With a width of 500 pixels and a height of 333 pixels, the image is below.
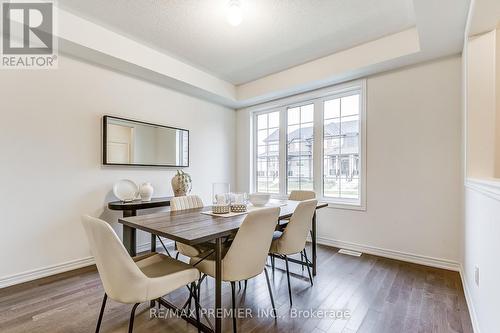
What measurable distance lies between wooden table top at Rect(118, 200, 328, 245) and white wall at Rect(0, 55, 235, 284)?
1.45 metres

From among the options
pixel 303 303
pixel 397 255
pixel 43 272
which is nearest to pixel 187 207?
pixel 303 303

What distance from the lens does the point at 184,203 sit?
243cm

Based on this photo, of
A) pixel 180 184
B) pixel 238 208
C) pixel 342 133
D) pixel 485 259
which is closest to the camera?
pixel 485 259

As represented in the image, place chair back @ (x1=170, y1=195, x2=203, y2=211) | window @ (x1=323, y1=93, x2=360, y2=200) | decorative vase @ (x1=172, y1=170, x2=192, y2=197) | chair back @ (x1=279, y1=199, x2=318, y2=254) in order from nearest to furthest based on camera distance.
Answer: chair back @ (x1=279, y1=199, x2=318, y2=254) < chair back @ (x1=170, y1=195, x2=203, y2=211) < decorative vase @ (x1=172, y1=170, x2=192, y2=197) < window @ (x1=323, y1=93, x2=360, y2=200)

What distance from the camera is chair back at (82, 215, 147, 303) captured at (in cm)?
124

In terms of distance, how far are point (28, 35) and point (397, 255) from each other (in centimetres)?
483

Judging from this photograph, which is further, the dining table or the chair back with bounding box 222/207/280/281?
the chair back with bounding box 222/207/280/281

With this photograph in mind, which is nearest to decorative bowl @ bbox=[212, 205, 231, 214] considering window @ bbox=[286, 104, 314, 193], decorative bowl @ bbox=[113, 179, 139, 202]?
decorative bowl @ bbox=[113, 179, 139, 202]

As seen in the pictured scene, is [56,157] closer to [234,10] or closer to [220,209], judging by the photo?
[220,209]

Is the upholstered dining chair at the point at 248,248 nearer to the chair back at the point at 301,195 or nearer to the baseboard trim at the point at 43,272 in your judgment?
the chair back at the point at 301,195

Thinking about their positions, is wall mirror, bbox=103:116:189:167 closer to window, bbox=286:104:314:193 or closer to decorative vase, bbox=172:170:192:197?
decorative vase, bbox=172:170:192:197

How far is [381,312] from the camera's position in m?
1.90

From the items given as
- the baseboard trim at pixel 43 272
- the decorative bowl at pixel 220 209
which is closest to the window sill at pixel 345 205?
the decorative bowl at pixel 220 209

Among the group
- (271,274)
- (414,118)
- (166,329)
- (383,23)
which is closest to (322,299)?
(271,274)
